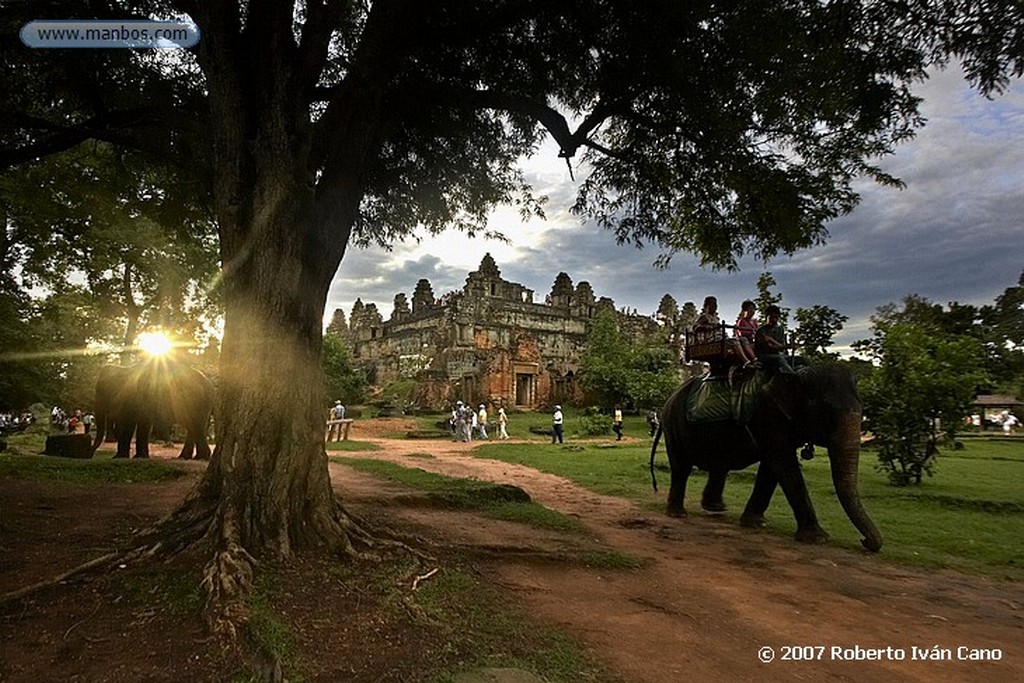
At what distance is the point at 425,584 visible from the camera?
4566mm

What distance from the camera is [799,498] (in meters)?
7.34

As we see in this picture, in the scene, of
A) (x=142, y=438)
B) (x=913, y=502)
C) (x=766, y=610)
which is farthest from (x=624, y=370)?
(x=766, y=610)

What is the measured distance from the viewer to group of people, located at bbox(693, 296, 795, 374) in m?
7.84

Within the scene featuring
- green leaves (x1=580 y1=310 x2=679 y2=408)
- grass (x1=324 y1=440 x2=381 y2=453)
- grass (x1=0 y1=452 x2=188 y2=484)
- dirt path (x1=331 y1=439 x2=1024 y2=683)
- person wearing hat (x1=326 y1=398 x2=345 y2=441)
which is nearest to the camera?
dirt path (x1=331 y1=439 x2=1024 y2=683)

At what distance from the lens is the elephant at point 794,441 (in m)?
6.87

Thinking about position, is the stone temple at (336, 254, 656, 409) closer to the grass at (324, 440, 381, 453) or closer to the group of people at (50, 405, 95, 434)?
the grass at (324, 440, 381, 453)

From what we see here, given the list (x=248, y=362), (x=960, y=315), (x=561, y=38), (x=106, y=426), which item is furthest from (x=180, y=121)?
(x=960, y=315)

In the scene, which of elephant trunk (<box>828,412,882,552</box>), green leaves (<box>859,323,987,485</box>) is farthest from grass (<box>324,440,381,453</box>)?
A: elephant trunk (<box>828,412,882,552</box>)

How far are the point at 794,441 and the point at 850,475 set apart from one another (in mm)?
891

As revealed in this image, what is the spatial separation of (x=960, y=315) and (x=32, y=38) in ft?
163

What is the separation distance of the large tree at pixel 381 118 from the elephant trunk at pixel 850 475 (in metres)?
2.57

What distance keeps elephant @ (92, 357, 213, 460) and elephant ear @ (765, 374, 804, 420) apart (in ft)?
38.9

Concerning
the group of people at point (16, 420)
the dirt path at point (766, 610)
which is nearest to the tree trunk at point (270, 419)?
the dirt path at point (766, 610)

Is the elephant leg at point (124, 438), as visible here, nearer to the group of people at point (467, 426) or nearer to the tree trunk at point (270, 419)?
the tree trunk at point (270, 419)
